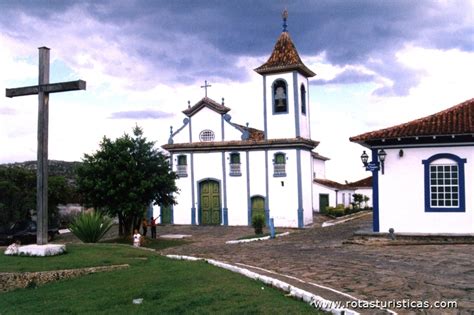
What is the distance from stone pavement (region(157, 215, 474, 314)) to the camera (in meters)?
8.30

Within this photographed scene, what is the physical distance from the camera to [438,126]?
18.0 metres

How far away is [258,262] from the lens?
517 inches

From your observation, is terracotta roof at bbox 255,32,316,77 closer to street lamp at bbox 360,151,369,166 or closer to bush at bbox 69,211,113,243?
street lamp at bbox 360,151,369,166

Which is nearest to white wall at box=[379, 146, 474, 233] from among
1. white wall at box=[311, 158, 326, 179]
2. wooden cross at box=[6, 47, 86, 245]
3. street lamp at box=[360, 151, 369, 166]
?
Answer: street lamp at box=[360, 151, 369, 166]

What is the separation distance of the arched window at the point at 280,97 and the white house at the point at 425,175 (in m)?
11.5

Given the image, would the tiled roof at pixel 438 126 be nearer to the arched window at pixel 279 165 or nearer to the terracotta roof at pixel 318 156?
the arched window at pixel 279 165

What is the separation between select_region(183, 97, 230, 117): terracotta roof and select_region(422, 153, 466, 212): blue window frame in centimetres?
1482

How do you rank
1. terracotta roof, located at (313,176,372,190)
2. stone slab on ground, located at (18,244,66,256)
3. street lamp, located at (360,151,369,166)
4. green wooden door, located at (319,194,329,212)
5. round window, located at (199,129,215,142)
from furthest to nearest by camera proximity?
terracotta roof, located at (313,176,372,190) < green wooden door, located at (319,194,329,212) < round window, located at (199,129,215,142) < street lamp, located at (360,151,369,166) < stone slab on ground, located at (18,244,66,256)

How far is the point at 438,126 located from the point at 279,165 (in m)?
12.4

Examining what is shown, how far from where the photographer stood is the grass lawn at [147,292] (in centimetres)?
783

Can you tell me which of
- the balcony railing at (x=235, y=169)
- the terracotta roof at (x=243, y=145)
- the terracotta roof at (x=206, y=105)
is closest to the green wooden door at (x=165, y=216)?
the terracotta roof at (x=243, y=145)

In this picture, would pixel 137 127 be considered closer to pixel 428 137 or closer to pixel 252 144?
pixel 252 144

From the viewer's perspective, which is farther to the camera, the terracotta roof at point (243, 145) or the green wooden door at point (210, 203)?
the green wooden door at point (210, 203)

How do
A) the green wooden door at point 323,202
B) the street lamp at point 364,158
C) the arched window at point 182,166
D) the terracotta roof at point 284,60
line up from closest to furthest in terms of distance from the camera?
1. the street lamp at point 364,158
2. the terracotta roof at point 284,60
3. the arched window at point 182,166
4. the green wooden door at point 323,202
